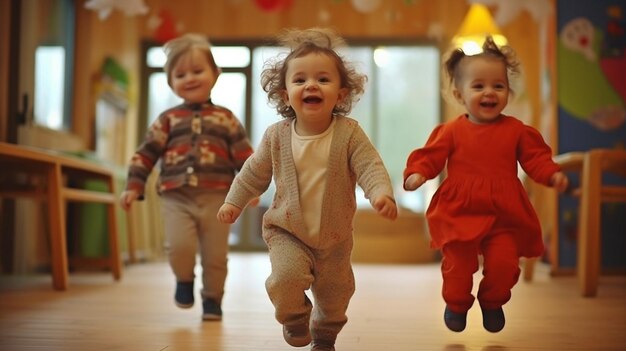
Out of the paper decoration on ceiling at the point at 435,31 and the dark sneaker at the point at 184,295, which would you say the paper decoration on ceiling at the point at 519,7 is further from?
the dark sneaker at the point at 184,295

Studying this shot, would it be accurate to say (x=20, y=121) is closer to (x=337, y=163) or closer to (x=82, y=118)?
(x=82, y=118)

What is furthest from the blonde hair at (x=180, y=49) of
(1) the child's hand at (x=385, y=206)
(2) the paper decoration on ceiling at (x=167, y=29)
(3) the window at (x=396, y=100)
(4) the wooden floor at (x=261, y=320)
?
(2) the paper decoration on ceiling at (x=167, y=29)

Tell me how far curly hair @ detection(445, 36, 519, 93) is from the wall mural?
2.43 m

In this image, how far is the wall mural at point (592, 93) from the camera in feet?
13.0

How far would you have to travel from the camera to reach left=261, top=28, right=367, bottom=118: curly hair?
1.60 meters

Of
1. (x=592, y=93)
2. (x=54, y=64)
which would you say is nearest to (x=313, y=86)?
(x=592, y=93)

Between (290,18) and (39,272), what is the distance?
11.9 ft

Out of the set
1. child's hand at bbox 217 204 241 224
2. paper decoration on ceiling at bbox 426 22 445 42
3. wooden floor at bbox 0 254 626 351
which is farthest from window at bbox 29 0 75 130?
paper decoration on ceiling at bbox 426 22 445 42

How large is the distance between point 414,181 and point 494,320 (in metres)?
0.41

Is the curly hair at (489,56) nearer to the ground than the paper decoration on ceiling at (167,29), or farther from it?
nearer to the ground

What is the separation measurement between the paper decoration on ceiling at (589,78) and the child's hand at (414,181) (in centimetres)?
271

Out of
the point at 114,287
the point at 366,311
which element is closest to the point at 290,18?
the point at 114,287

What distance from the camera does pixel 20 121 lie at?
12.7ft

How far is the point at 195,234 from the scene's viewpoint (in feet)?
7.18
